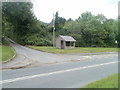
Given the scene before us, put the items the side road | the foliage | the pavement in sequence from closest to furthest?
the pavement, the side road, the foliage

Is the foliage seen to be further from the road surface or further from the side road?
the road surface

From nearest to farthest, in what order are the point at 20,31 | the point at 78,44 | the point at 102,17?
the point at 20,31
the point at 78,44
the point at 102,17

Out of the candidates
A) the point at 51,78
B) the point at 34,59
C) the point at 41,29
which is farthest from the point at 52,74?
the point at 41,29

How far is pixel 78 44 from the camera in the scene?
39.7 m

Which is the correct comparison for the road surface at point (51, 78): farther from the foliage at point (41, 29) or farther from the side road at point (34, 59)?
the foliage at point (41, 29)

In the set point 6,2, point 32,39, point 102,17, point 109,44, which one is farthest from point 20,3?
point 102,17

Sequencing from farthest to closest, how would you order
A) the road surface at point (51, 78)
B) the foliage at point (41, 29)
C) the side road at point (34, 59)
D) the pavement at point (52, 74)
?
1. the foliage at point (41, 29)
2. the side road at point (34, 59)
3. the pavement at point (52, 74)
4. the road surface at point (51, 78)

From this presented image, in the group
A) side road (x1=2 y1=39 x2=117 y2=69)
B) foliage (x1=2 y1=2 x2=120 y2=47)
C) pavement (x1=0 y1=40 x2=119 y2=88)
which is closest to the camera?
pavement (x1=0 y1=40 x2=119 y2=88)

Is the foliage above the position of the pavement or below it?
above

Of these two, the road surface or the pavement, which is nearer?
the road surface

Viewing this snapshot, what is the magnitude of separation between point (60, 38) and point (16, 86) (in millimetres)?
26600

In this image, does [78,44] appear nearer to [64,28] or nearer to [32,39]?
[64,28]

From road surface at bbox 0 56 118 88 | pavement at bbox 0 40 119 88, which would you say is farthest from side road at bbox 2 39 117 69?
road surface at bbox 0 56 118 88

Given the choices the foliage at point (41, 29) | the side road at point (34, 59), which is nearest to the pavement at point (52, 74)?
the side road at point (34, 59)
